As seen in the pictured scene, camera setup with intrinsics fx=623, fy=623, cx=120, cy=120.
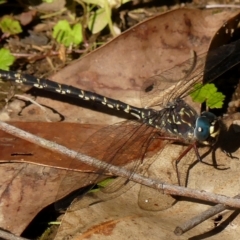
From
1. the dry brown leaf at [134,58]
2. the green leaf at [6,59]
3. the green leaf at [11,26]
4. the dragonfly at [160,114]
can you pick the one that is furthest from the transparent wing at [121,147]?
the green leaf at [11,26]

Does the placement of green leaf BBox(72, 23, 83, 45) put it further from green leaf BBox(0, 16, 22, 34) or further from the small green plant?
green leaf BBox(0, 16, 22, 34)

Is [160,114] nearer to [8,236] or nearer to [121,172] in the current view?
[121,172]

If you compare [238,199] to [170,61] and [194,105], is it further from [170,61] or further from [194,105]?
[170,61]

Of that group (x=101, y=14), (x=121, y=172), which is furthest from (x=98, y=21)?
(x=121, y=172)

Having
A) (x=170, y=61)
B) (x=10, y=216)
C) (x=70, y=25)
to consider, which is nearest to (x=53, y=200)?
(x=10, y=216)

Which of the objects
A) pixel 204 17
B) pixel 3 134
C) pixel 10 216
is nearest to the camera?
pixel 10 216

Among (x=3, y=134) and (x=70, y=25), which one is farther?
(x=70, y=25)
